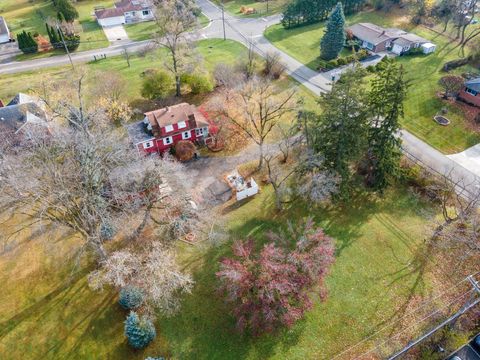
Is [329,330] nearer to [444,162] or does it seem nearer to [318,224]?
[318,224]

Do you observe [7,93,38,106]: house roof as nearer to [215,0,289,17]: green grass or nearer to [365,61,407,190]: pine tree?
[365,61,407,190]: pine tree

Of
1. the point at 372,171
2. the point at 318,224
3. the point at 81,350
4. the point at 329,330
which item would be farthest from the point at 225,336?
the point at 372,171

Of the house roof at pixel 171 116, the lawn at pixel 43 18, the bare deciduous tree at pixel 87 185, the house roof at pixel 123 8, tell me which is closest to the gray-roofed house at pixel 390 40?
the house roof at pixel 171 116

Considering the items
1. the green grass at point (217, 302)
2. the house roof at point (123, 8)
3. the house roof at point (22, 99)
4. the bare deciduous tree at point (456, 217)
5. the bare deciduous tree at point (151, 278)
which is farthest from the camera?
the house roof at point (123, 8)

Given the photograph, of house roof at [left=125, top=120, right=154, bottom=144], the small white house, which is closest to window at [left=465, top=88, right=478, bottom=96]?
the small white house

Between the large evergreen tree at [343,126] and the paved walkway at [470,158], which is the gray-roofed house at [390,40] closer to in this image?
the paved walkway at [470,158]

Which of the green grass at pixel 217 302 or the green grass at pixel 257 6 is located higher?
the green grass at pixel 257 6
